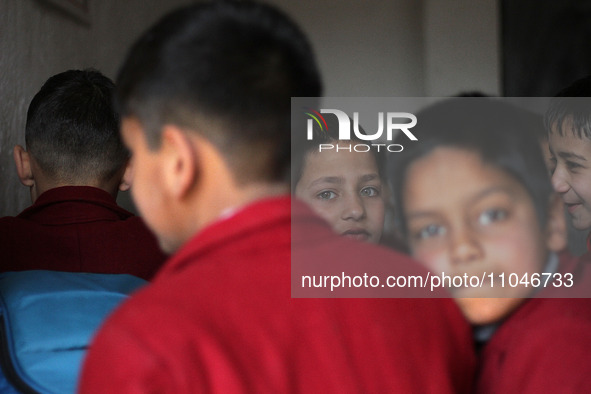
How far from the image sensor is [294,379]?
50 centimetres

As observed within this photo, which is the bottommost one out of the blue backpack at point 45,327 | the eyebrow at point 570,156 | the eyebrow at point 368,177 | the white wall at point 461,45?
the blue backpack at point 45,327

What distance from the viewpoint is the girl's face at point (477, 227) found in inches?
21.7

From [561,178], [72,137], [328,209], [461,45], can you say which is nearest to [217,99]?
[328,209]

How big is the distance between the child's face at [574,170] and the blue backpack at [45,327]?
58 centimetres

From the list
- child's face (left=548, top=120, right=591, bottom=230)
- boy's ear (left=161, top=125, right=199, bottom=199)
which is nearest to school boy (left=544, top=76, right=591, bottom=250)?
child's face (left=548, top=120, right=591, bottom=230)

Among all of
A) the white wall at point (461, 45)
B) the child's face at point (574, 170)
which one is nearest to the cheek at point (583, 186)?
the child's face at point (574, 170)

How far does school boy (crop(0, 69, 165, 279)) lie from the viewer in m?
1.04

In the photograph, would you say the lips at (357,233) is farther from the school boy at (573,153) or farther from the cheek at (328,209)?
the school boy at (573,153)

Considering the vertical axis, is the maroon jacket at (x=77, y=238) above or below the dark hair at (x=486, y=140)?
below

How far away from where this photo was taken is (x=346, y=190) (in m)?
0.92

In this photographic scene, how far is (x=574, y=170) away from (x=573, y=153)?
0.03 metres

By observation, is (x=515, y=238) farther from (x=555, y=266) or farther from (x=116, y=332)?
(x=116, y=332)

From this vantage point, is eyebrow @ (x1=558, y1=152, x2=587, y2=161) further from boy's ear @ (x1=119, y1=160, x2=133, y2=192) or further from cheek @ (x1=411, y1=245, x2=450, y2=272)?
boy's ear @ (x1=119, y1=160, x2=133, y2=192)

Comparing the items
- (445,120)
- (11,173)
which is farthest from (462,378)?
(11,173)
